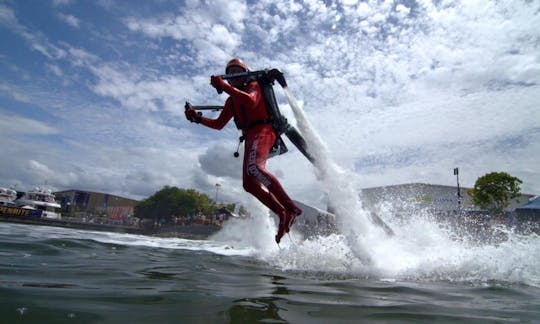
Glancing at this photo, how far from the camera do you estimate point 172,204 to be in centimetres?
6072

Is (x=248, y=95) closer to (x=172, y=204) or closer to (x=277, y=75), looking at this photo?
(x=277, y=75)

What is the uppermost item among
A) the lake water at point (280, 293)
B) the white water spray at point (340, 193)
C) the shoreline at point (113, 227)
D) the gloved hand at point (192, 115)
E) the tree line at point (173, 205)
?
the tree line at point (173, 205)

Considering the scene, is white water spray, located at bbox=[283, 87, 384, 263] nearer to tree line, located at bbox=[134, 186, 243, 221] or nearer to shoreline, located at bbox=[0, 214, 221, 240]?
shoreline, located at bbox=[0, 214, 221, 240]

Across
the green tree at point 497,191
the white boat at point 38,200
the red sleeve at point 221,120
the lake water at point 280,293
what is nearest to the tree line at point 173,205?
the white boat at point 38,200

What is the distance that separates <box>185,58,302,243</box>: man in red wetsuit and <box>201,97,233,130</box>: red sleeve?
0.46m

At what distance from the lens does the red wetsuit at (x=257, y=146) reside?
4652 millimetres

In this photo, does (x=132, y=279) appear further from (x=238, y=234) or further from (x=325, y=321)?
(x=238, y=234)

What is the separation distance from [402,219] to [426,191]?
4011 cm

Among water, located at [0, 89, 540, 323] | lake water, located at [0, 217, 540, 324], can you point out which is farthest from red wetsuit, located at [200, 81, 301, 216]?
lake water, located at [0, 217, 540, 324]

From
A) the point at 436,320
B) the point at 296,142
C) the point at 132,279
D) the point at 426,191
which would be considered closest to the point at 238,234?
the point at 296,142

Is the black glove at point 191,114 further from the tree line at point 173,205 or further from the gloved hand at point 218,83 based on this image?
the tree line at point 173,205

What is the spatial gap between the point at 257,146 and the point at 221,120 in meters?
1.35

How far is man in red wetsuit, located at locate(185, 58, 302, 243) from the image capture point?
183 inches

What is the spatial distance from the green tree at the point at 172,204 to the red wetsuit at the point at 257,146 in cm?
5588
